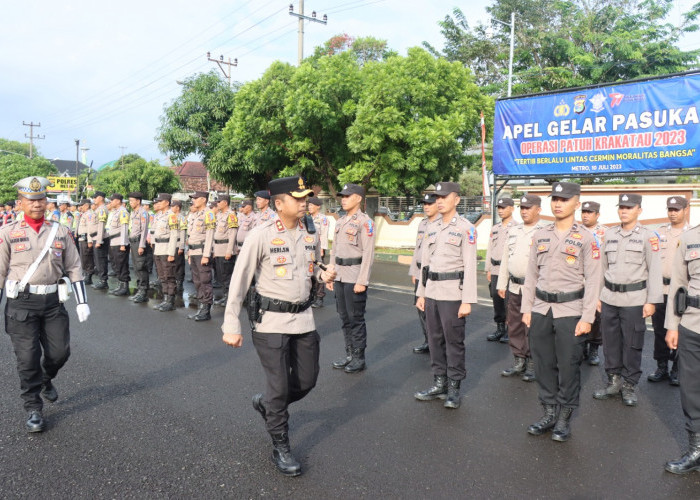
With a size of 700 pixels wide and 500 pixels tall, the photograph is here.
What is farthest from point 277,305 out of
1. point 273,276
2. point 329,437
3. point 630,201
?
point 630,201

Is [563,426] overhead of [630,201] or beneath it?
beneath

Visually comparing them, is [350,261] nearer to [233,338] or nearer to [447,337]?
[447,337]

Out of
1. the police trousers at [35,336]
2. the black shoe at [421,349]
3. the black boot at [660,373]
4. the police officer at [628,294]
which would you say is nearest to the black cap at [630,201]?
the police officer at [628,294]

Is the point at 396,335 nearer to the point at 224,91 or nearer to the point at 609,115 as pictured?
the point at 609,115

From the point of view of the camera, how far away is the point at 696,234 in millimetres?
3975

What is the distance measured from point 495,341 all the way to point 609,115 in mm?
8396

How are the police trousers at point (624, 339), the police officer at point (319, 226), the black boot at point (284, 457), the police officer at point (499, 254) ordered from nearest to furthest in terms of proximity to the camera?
the black boot at point (284, 457)
the police trousers at point (624, 339)
the police officer at point (499, 254)
the police officer at point (319, 226)

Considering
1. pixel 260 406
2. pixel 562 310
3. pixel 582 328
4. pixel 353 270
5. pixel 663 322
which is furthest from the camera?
pixel 353 270

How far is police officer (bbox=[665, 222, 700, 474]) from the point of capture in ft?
12.5

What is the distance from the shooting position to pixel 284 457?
3701mm

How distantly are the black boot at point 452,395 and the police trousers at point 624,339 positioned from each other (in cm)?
165

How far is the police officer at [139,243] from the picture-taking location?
10195 mm

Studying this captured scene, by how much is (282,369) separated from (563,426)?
2.27m

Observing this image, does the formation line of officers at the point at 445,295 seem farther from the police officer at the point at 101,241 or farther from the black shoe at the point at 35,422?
the police officer at the point at 101,241
